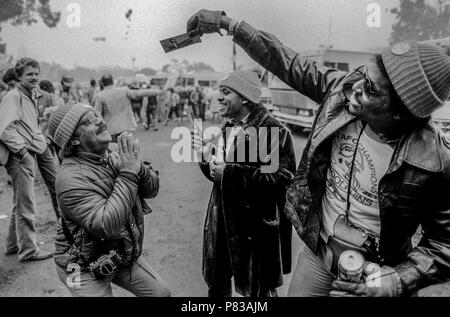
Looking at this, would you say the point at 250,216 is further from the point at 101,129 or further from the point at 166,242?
the point at 166,242

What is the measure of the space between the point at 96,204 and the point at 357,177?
116 cm

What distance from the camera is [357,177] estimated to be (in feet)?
4.73

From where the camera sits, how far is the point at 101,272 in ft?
5.55

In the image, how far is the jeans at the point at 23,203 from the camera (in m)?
3.25

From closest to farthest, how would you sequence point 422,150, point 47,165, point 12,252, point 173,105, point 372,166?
point 422,150 → point 372,166 → point 12,252 → point 47,165 → point 173,105

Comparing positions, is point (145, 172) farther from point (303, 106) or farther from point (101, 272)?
point (303, 106)

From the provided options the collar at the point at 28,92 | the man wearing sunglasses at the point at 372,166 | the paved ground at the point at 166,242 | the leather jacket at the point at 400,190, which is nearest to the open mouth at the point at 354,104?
the man wearing sunglasses at the point at 372,166

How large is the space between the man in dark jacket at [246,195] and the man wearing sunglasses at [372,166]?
0.44 meters

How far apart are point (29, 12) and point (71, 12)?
118cm

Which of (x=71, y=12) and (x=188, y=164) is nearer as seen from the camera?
(x=71, y=12)

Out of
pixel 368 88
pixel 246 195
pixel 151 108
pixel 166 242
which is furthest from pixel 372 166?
pixel 151 108

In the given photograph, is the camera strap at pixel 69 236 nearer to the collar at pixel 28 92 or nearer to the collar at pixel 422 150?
the collar at pixel 422 150
